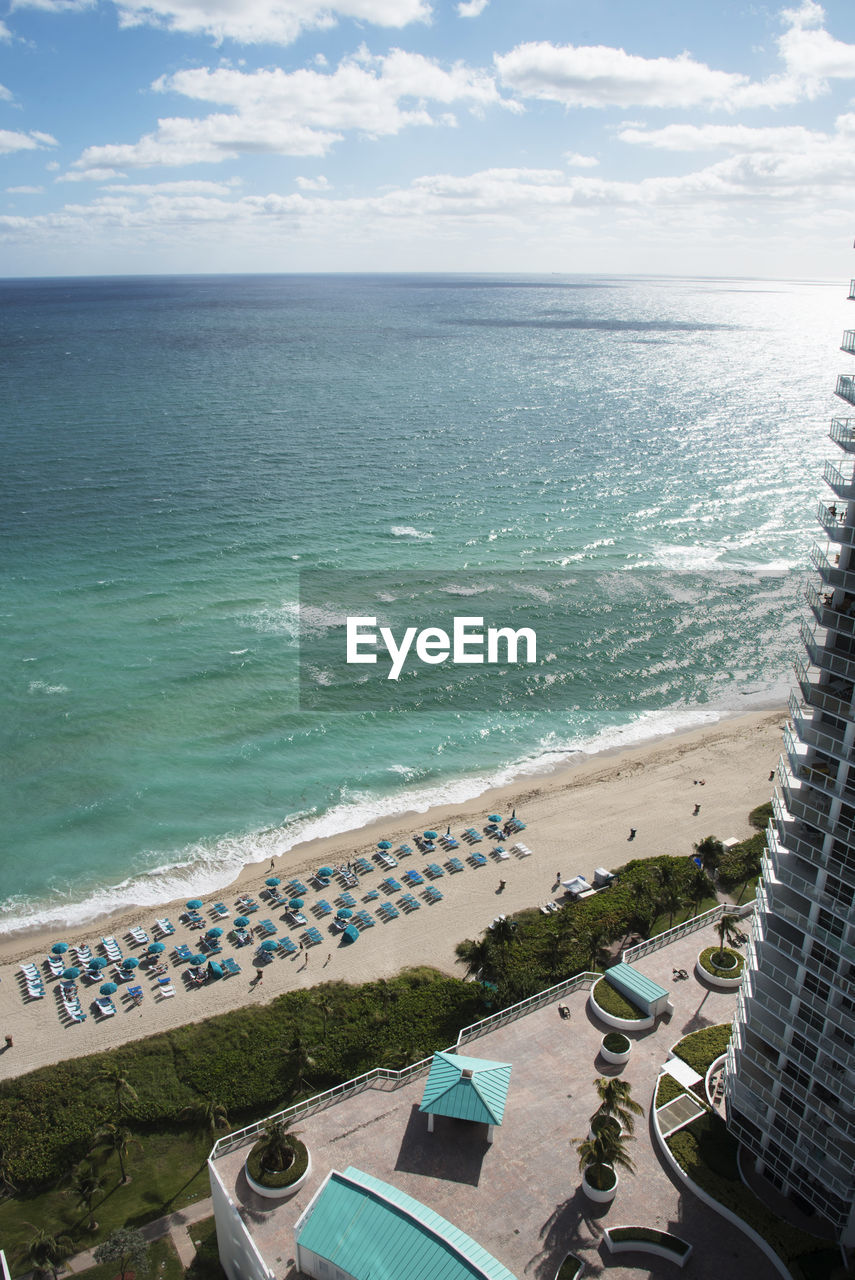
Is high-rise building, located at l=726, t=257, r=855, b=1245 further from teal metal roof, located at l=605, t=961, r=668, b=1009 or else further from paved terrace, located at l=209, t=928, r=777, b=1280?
teal metal roof, located at l=605, t=961, r=668, b=1009

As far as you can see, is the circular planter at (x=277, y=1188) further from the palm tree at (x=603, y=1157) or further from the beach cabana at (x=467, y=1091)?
the palm tree at (x=603, y=1157)

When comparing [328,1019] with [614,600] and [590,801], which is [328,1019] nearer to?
[590,801]

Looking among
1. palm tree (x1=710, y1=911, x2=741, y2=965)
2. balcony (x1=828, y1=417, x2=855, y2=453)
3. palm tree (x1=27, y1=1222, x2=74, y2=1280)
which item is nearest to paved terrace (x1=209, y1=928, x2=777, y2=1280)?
palm tree (x1=710, y1=911, x2=741, y2=965)

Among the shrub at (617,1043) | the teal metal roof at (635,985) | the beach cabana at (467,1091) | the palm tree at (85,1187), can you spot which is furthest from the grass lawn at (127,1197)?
the teal metal roof at (635,985)

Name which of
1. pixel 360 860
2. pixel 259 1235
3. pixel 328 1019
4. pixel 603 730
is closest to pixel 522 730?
pixel 603 730

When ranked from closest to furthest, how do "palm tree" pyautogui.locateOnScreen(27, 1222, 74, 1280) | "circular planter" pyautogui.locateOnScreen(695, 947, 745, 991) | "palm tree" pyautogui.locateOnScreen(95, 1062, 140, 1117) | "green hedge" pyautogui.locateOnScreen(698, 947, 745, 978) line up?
"palm tree" pyautogui.locateOnScreen(27, 1222, 74, 1280) → "palm tree" pyautogui.locateOnScreen(95, 1062, 140, 1117) → "circular planter" pyautogui.locateOnScreen(695, 947, 745, 991) → "green hedge" pyautogui.locateOnScreen(698, 947, 745, 978)

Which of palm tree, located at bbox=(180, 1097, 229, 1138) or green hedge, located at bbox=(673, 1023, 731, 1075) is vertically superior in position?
green hedge, located at bbox=(673, 1023, 731, 1075)

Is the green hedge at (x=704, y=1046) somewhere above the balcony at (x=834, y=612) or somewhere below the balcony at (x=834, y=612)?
below
